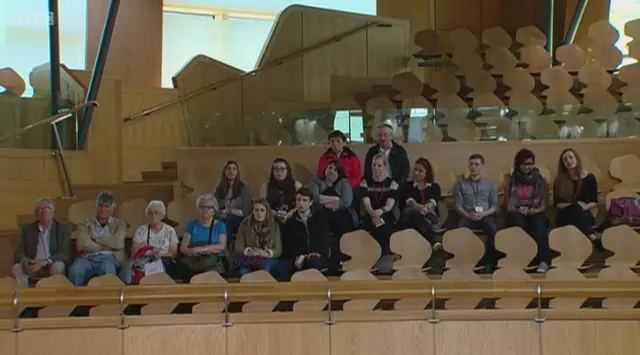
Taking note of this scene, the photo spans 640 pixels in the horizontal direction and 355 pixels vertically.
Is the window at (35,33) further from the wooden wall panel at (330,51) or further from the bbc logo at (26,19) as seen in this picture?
the wooden wall panel at (330,51)

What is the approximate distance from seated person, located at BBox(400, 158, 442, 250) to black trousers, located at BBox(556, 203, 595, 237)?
2.56ft

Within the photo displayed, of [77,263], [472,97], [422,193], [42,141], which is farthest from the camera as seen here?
[472,97]

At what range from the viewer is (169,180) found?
7.42 metres

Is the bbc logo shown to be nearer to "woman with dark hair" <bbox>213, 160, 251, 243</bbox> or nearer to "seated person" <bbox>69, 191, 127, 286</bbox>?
"woman with dark hair" <bbox>213, 160, 251, 243</bbox>

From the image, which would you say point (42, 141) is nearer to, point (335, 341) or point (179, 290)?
point (179, 290)

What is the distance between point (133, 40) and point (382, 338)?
18.7 ft

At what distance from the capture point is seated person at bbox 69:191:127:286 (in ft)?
16.4

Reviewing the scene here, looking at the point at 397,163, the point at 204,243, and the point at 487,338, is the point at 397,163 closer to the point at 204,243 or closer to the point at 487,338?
the point at 204,243

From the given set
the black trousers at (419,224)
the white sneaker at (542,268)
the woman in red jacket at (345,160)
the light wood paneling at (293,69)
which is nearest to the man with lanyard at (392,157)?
the woman in red jacket at (345,160)

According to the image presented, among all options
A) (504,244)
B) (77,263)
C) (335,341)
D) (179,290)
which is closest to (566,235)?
(504,244)

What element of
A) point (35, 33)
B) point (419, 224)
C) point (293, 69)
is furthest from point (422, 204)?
point (35, 33)

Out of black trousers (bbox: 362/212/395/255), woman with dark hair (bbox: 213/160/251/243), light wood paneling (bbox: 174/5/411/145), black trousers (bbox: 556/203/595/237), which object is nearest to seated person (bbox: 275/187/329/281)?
black trousers (bbox: 362/212/395/255)

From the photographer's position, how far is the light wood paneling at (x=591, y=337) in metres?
4.31

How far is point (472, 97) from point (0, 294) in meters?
4.77
